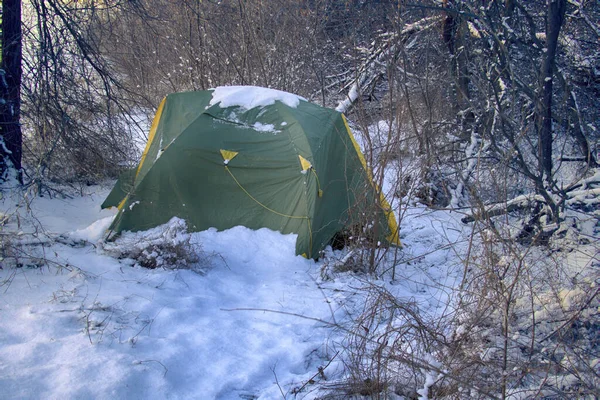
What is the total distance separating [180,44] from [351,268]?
746 cm

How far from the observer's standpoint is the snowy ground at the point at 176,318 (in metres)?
2.60

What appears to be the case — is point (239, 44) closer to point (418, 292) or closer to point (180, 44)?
point (180, 44)

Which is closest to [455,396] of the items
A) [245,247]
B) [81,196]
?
[245,247]

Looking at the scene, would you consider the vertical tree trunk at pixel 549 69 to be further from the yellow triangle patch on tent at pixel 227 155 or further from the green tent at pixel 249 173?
the yellow triangle patch on tent at pixel 227 155

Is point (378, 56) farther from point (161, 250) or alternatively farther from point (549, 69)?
point (161, 250)

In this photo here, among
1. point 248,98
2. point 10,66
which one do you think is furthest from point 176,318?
point 10,66

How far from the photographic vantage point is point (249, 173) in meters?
5.32

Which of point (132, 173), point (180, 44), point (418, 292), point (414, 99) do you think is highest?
point (180, 44)

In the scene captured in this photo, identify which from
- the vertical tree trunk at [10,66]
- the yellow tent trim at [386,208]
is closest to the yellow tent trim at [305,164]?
the yellow tent trim at [386,208]

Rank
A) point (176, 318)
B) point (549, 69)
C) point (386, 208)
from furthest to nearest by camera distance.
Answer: point (386, 208)
point (549, 69)
point (176, 318)

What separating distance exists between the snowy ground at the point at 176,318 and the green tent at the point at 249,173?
0.27m

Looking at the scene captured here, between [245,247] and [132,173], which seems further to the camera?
[132,173]

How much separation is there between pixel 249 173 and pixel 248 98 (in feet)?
3.25

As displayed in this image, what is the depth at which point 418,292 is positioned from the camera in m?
4.56
